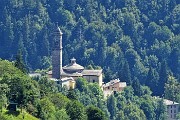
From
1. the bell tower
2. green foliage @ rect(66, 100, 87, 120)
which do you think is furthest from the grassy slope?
the bell tower

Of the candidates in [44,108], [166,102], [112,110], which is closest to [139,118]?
[112,110]

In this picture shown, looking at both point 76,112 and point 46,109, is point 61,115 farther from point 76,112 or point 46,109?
point 76,112

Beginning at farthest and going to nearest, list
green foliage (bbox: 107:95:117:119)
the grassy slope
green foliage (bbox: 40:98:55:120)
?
1. green foliage (bbox: 107:95:117:119)
2. green foliage (bbox: 40:98:55:120)
3. the grassy slope

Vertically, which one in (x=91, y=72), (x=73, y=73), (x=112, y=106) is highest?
(x=91, y=72)

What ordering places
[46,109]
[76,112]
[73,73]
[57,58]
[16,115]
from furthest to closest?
[57,58], [73,73], [76,112], [46,109], [16,115]

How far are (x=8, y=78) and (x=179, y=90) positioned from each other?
78.4 m

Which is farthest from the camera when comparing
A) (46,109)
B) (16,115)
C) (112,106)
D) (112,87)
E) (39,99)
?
(112,87)

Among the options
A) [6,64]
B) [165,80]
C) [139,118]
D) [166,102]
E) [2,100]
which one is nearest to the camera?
[2,100]

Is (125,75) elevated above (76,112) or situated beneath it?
elevated above

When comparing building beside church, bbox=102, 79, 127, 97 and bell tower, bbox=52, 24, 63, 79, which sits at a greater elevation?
bell tower, bbox=52, 24, 63, 79

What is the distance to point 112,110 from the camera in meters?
161


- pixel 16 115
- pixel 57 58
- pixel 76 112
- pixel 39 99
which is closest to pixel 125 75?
pixel 57 58

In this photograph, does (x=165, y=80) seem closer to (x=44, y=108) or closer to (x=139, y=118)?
(x=139, y=118)

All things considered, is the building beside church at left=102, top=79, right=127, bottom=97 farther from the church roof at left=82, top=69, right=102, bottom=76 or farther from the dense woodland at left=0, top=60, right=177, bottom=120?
the dense woodland at left=0, top=60, right=177, bottom=120
